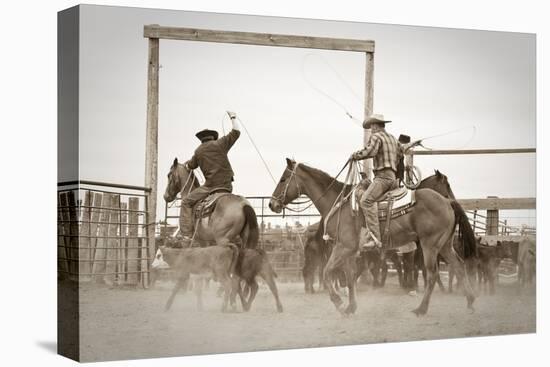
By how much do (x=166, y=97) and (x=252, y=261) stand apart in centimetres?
186

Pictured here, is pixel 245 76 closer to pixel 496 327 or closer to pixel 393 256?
pixel 393 256

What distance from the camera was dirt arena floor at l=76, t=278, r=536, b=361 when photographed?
36.9 feet

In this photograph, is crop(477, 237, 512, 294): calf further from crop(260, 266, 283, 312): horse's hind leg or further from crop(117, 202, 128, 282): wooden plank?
crop(117, 202, 128, 282): wooden plank

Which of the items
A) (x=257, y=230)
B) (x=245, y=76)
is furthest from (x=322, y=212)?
(x=245, y=76)

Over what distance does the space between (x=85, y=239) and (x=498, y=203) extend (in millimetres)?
4694

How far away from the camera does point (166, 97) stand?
38.2 feet

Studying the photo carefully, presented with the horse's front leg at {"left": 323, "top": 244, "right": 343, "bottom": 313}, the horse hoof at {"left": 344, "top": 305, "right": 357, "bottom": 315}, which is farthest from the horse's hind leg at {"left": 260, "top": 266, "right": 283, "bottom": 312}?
the horse hoof at {"left": 344, "top": 305, "right": 357, "bottom": 315}

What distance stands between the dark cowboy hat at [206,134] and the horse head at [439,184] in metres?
2.37

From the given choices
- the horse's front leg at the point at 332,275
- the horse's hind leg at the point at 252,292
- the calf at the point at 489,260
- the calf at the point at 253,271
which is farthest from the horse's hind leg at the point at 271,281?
the calf at the point at 489,260

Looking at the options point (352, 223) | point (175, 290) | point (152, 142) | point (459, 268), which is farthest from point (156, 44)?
point (459, 268)

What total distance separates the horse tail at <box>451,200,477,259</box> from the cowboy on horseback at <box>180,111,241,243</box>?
257 cm

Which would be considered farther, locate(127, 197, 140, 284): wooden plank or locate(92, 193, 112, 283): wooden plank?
locate(127, 197, 140, 284): wooden plank

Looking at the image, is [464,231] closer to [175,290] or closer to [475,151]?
[475,151]

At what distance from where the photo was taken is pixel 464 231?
12.9 metres
